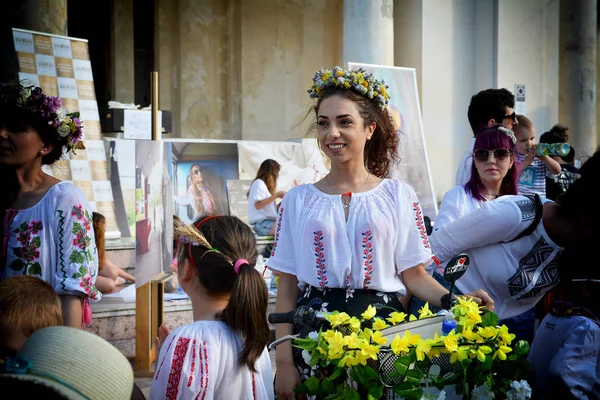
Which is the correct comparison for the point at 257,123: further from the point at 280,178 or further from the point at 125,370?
the point at 125,370

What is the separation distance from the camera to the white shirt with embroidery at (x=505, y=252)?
2551 mm

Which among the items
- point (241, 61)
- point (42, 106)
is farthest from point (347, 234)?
point (241, 61)

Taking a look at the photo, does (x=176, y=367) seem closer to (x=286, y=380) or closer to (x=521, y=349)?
(x=286, y=380)

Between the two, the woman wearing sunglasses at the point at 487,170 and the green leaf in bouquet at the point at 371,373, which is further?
the woman wearing sunglasses at the point at 487,170

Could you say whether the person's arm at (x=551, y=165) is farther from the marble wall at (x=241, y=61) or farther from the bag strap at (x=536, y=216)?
the marble wall at (x=241, y=61)

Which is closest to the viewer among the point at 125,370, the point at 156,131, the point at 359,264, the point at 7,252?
the point at 125,370

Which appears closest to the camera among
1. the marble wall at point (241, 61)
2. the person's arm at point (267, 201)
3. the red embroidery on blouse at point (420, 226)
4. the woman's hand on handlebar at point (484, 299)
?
the woman's hand on handlebar at point (484, 299)

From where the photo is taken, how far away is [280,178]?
11094mm

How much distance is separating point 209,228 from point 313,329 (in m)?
0.75

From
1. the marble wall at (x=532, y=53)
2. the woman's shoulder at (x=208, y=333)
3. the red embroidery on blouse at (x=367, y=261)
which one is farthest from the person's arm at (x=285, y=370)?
the marble wall at (x=532, y=53)

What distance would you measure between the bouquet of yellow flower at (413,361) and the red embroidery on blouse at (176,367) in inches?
21.6

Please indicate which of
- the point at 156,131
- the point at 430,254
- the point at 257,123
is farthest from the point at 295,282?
the point at 257,123

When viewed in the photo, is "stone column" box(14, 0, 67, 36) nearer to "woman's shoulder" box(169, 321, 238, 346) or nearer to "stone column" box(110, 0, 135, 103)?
"stone column" box(110, 0, 135, 103)

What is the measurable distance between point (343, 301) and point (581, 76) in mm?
11467
